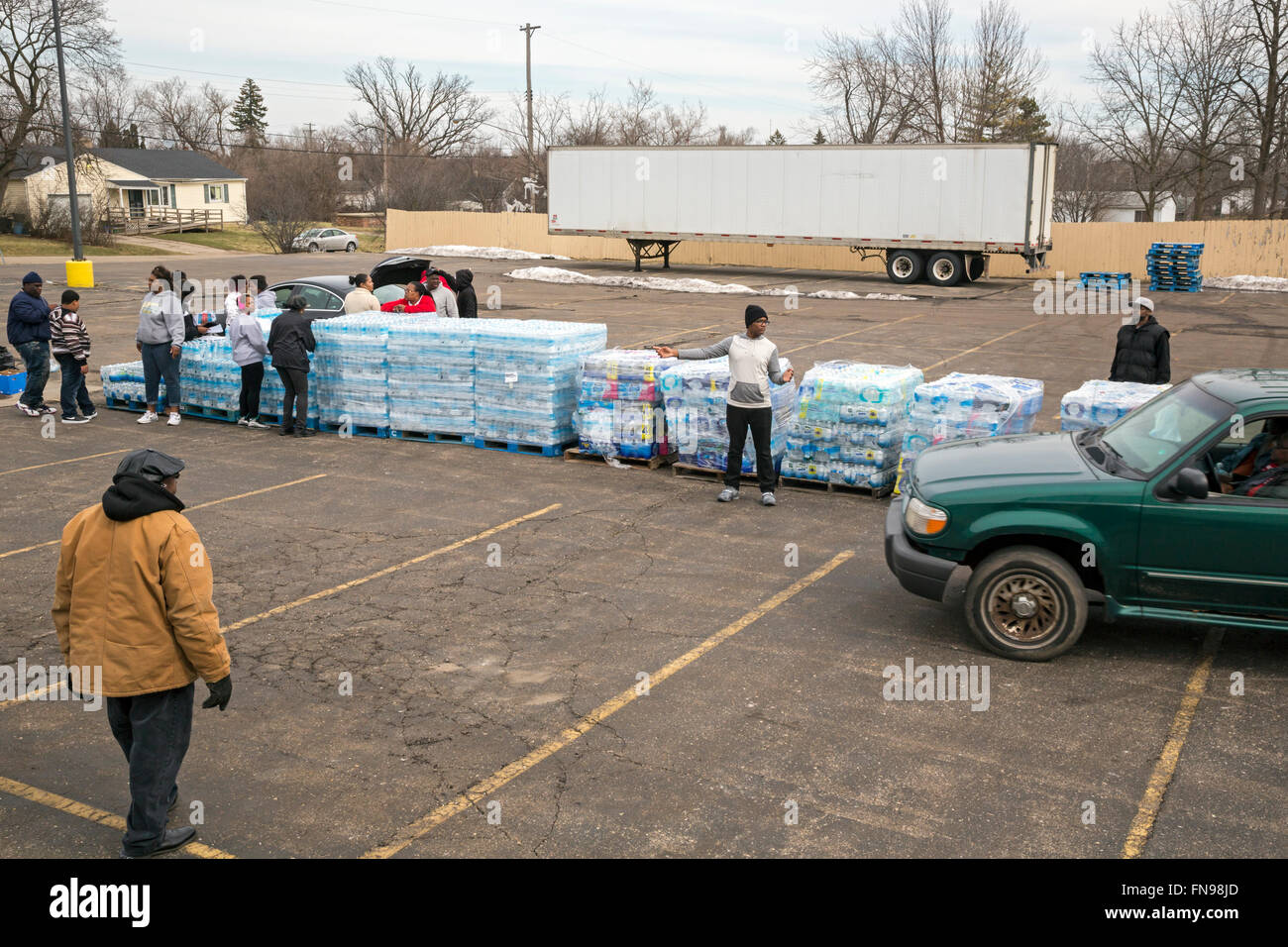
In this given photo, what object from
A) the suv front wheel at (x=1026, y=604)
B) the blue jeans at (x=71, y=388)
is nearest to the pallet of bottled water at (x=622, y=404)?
the suv front wheel at (x=1026, y=604)

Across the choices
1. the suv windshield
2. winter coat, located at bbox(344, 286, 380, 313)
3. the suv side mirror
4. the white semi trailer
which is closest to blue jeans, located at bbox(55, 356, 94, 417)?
winter coat, located at bbox(344, 286, 380, 313)

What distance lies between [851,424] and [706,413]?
4.99 feet

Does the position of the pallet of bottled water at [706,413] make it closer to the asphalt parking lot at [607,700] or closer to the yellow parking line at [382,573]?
the asphalt parking lot at [607,700]

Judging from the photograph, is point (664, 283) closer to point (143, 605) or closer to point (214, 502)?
point (214, 502)

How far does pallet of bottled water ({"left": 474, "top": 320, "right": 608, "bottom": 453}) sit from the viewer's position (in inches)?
480

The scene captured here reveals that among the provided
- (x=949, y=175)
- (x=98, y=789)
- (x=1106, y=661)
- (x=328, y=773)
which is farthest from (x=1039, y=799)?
(x=949, y=175)

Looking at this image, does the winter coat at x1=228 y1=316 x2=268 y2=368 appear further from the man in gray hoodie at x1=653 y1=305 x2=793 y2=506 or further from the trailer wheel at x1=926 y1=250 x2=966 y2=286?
the trailer wheel at x1=926 y1=250 x2=966 y2=286

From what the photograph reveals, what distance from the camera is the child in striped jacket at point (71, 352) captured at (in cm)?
1384

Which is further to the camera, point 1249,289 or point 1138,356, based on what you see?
point 1249,289

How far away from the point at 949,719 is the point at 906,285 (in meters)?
31.1

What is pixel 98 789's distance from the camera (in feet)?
18.2

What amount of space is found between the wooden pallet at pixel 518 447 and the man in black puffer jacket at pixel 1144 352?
609cm

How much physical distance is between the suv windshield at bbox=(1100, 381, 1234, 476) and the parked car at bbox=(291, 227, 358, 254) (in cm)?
5136

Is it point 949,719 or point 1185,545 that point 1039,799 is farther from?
point 1185,545
